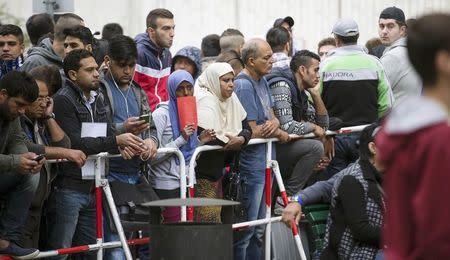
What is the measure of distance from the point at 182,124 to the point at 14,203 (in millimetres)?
1844

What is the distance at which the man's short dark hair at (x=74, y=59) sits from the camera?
9594 mm

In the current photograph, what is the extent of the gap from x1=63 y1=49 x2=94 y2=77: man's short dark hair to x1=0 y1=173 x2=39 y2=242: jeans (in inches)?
47.2

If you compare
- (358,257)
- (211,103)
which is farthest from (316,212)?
(211,103)

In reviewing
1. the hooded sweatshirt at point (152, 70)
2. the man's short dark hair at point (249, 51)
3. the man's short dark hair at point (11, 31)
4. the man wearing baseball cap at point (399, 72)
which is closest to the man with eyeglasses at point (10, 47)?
the man's short dark hair at point (11, 31)

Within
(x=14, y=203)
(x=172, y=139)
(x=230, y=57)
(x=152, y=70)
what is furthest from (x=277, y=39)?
(x=14, y=203)

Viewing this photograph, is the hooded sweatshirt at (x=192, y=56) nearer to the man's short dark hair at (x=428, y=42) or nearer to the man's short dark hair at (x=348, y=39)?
the man's short dark hair at (x=348, y=39)

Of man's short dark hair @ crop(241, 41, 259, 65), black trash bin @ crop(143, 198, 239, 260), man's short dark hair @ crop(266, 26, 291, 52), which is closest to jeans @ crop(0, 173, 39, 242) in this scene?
black trash bin @ crop(143, 198, 239, 260)

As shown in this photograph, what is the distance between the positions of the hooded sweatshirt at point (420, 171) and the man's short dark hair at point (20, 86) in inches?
175

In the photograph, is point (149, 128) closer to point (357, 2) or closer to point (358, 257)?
point (358, 257)

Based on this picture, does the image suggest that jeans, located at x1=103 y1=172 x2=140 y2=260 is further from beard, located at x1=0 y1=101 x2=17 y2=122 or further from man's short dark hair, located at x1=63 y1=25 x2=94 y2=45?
man's short dark hair, located at x1=63 y1=25 x2=94 y2=45

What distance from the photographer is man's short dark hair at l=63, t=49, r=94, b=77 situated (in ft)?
31.5

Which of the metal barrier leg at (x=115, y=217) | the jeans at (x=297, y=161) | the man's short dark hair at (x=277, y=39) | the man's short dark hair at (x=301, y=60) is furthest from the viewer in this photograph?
the man's short dark hair at (x=277, y=39)

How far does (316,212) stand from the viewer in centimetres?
926

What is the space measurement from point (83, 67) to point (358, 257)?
2.61 m
